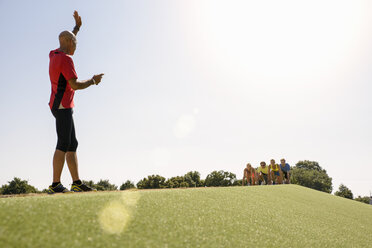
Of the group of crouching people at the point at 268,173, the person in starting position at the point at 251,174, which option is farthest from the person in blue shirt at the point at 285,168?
the person in starting position at the point at 251,174

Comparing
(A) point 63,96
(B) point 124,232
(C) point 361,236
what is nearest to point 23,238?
(B) point 124,232

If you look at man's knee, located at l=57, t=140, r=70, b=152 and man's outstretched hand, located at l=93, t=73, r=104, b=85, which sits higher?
man's outstretched hand, located at l=93, t=73, r=104, b=85

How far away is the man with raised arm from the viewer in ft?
13.3

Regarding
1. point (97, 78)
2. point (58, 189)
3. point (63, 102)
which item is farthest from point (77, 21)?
point (58, 189)

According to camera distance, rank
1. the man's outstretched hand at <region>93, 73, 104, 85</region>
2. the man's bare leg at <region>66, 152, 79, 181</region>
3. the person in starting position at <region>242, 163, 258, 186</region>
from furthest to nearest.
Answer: the person in starting position at <region>242, 163, 258, 186</region> < the man's outstretched hand at <region>93, 73, 104, 85</region> < the man's bare leg at <region>66, 152, 79, 181</region>

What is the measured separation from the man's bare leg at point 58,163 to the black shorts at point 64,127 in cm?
7

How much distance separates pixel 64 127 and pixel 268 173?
1377 centimetres

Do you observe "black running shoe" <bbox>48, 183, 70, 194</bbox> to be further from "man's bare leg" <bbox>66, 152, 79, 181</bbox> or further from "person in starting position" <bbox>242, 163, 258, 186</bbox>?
"person in starting position" <bbox>242, 163, 258, 186</bbox>

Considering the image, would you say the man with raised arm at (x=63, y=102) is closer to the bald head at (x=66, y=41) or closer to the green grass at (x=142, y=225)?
the bald head at (x=66, y=41)

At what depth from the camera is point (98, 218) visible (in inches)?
92.5

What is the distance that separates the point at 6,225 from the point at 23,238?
0.90ft

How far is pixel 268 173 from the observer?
15.4m

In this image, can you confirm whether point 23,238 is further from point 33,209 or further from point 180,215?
point 180,215

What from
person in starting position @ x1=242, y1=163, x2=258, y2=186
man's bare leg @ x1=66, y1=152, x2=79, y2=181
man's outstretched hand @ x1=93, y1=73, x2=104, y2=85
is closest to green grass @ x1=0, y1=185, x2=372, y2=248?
man's bare leg @ x1=66, y1=152, x2=79, y2=181
